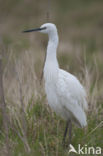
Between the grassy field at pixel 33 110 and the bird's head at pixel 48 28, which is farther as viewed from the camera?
the bird's head at pixel 48 28

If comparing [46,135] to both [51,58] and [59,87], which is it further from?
[51,58]

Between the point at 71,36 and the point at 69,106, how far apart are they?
945 centimetres

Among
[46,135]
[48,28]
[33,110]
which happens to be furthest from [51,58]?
[46,135]

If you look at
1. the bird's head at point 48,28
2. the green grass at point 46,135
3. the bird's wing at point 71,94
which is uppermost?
the bird's head at point 48,28

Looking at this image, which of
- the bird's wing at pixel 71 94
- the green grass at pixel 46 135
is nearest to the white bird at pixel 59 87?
the bird's wing at pixel 71 94

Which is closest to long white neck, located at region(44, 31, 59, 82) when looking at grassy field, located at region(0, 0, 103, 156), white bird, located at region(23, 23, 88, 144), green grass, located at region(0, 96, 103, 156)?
white bird, located at region(23, 23, 88, 144)

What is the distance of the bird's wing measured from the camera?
3.41 metres

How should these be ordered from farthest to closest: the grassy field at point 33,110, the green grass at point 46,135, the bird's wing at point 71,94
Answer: the bird's wing at point 71,94 → the green grass at point 46,135 → the grassy field at point 33,110

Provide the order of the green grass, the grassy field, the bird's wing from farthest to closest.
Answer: the bird's wing, the green grass, the grassy field

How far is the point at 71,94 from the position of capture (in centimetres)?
347

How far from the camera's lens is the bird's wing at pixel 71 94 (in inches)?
134

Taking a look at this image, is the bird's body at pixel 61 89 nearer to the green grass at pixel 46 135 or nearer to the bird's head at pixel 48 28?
the bird's head at pixel 48 28

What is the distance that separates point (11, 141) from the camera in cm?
328

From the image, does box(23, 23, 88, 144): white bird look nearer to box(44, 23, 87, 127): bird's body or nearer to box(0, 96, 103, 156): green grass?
box(44, 23, 87, 127): bird's body
